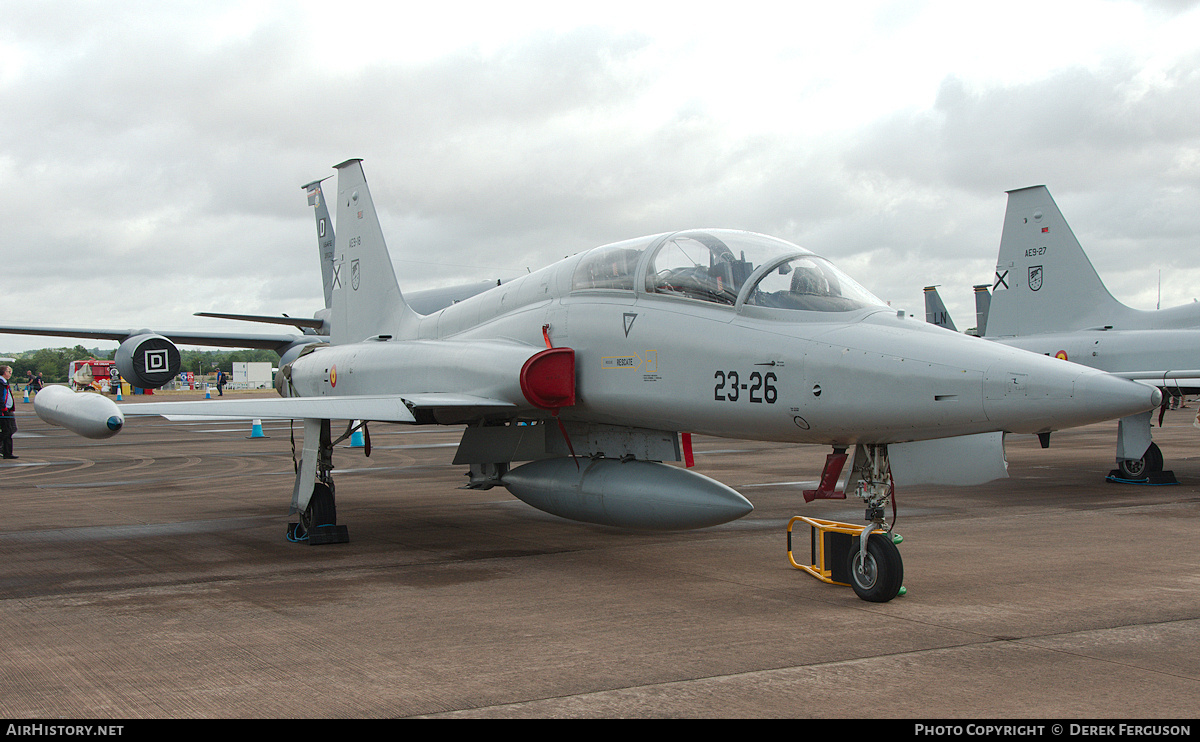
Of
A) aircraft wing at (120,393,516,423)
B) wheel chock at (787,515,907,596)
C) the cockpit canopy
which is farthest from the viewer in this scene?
aircraft wing at (120,393,516,423)

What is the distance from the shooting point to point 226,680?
4.47 metres

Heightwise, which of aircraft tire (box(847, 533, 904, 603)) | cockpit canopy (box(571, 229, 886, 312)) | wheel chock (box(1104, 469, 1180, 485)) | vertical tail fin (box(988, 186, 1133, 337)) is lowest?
wheel chock (box(1104, 469, 1180, 485))

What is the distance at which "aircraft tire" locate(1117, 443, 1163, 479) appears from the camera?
43.4ft

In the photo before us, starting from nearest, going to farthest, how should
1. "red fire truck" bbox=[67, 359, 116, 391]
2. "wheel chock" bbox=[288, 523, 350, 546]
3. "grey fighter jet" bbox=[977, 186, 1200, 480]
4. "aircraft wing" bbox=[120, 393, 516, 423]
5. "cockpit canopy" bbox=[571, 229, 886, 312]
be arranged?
"cockpit canopy" bbox=[571, 229, 886, 312] < "aircraft wing" bbox=[120, 393, 516, 423] < "wheel chock" bbox=[288, 523, 350, 546] < "grey fighter jet" bbox=[977, 186, 1200, 480] < "red fire truck" bbox=[67, 359, 116, 391]

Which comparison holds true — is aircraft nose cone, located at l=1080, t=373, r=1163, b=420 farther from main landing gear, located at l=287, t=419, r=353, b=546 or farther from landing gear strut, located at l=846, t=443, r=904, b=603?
main landing gear, located at l=287, t=419, r=353, b=546

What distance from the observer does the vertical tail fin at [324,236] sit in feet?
51.9

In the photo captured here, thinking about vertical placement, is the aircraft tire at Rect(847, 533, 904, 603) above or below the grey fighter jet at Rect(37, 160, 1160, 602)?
below

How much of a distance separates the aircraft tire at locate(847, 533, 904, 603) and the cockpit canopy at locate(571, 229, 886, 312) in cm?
→ 165

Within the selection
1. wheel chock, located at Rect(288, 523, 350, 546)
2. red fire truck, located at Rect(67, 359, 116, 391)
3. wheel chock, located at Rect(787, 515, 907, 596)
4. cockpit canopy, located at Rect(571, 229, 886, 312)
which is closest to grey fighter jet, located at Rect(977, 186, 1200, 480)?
wheel chock, located at Rect(787, 515, 907, 596)

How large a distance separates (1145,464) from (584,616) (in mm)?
10879

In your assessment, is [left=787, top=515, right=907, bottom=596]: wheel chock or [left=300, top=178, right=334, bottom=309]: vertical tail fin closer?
[left=787, top=515, right=907, bottom=596]: wheel chock

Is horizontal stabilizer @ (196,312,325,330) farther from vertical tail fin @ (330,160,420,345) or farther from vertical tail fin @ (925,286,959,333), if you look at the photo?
vertical tail fin @ (925,286,959,333)

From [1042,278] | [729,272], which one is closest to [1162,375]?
[1042,278]
